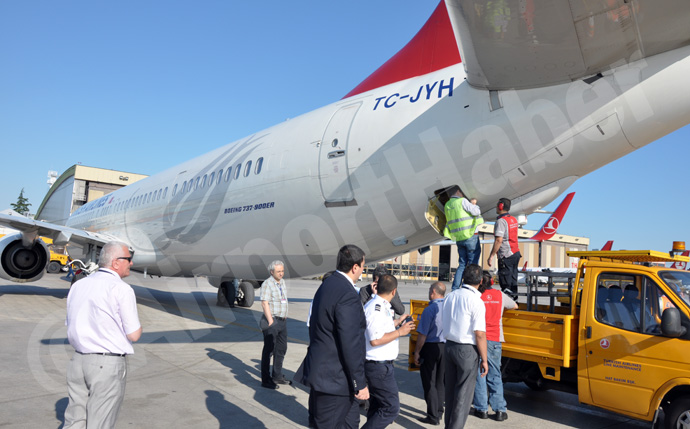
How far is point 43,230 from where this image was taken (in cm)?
1477

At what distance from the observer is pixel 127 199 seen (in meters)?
16.3

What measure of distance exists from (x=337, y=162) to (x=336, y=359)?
Result: 455cm

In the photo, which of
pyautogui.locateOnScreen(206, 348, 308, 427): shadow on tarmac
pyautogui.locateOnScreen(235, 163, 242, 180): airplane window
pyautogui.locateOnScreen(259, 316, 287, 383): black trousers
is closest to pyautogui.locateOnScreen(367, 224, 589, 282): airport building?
pyautogui.locateOnScreen(235, 163, 242, 180): airplane window

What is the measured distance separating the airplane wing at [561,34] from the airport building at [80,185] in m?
42.0

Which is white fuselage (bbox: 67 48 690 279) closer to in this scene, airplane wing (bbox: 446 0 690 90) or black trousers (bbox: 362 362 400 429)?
airplane wing (bbox: 446 0 690 90)

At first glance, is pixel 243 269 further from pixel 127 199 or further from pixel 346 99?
pixel 127 199

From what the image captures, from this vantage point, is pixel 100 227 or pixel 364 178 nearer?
pixel 364 178

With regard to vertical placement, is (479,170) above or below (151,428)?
above

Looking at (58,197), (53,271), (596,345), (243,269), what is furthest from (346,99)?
(58,197)

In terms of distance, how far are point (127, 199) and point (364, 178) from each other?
11.9 m

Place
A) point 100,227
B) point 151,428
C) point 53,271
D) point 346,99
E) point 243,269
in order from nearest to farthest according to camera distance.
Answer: point 151,428 → point 346,99 → point 243,269 → point 100,227 → point 53,271

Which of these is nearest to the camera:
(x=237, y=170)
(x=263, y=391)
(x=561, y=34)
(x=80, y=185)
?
(x=561, y=34)

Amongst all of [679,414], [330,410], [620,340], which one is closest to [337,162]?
[620,340]

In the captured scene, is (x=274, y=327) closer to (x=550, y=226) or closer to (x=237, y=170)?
(x=237, y=170)
